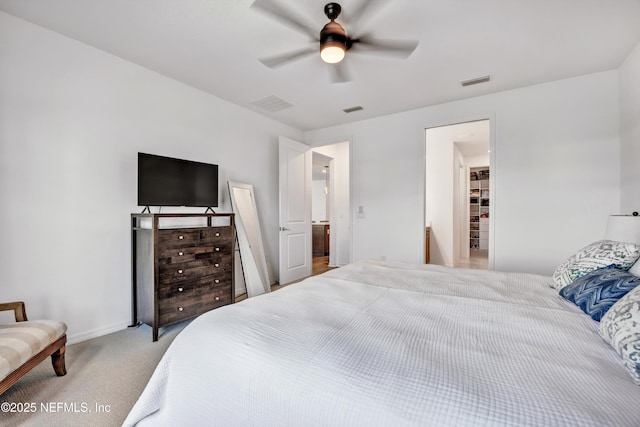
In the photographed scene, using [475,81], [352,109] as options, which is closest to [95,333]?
[352,109]

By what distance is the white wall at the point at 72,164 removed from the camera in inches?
83.8

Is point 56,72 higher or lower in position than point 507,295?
higher

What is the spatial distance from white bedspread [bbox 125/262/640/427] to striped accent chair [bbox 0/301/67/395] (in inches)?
34.1

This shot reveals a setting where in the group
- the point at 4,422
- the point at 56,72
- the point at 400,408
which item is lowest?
the point at 4,422

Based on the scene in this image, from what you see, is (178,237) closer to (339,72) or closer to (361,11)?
(339,72)

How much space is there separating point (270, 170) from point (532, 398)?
4.14 metres

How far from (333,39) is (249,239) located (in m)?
2.67

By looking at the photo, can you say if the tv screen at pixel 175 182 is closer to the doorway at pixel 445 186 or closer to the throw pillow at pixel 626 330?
the throw pillow at pixel 626 330

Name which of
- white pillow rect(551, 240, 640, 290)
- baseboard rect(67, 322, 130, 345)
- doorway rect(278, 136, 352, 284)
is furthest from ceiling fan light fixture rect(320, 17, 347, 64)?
baseboard rect(67, 322, 130, 345)

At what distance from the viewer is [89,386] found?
1.79 metres

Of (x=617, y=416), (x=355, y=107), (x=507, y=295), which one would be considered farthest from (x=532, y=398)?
(x=355, y=107)

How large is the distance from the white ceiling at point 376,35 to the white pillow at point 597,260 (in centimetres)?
174

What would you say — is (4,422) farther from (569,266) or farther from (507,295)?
(569,266)

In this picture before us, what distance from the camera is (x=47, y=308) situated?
2271 millimetres
